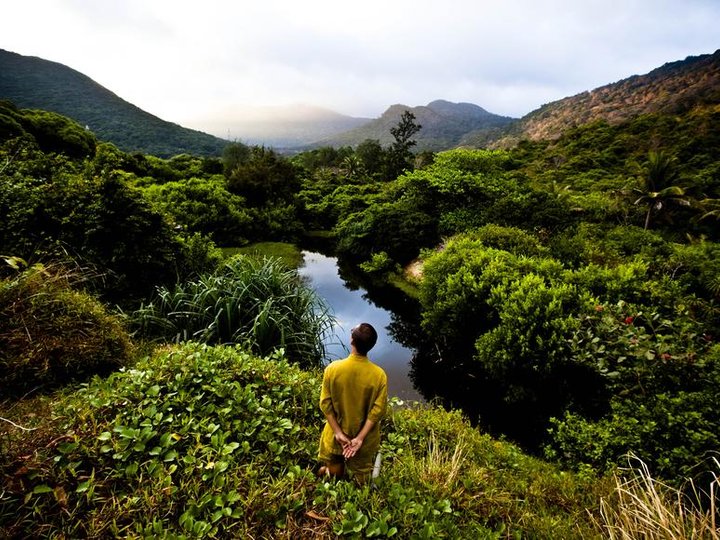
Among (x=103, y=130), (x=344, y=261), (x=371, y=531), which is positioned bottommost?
(x=344, y=261)

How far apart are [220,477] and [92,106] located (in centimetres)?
9491

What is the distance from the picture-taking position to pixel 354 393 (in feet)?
9.74

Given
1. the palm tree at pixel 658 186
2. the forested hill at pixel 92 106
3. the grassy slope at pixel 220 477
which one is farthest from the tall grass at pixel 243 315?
the forested hill at pixel 92 106

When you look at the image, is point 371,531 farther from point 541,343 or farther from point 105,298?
point 105,298

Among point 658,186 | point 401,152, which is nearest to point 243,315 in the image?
point 658,186

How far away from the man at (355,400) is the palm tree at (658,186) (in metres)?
29.5

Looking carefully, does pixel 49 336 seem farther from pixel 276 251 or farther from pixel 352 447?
pixel 276 251

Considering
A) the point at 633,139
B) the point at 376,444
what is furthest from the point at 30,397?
the point at 633,139

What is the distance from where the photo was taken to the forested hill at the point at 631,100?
196ft

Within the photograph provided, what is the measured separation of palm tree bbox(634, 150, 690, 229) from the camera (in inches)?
931

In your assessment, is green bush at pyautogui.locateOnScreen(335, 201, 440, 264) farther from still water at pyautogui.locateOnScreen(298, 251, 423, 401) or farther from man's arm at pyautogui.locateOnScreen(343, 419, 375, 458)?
man's arm at pyautogui.locateOnScreen(343, 419, 375, 458)

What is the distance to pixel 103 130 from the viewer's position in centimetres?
6331

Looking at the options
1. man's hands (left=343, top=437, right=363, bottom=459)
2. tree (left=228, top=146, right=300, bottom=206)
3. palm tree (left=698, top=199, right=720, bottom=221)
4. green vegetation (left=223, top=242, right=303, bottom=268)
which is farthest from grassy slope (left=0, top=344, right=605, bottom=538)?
palm tree (left=698, top=199, right=720, bottom=221)

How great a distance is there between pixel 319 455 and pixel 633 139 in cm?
5834
